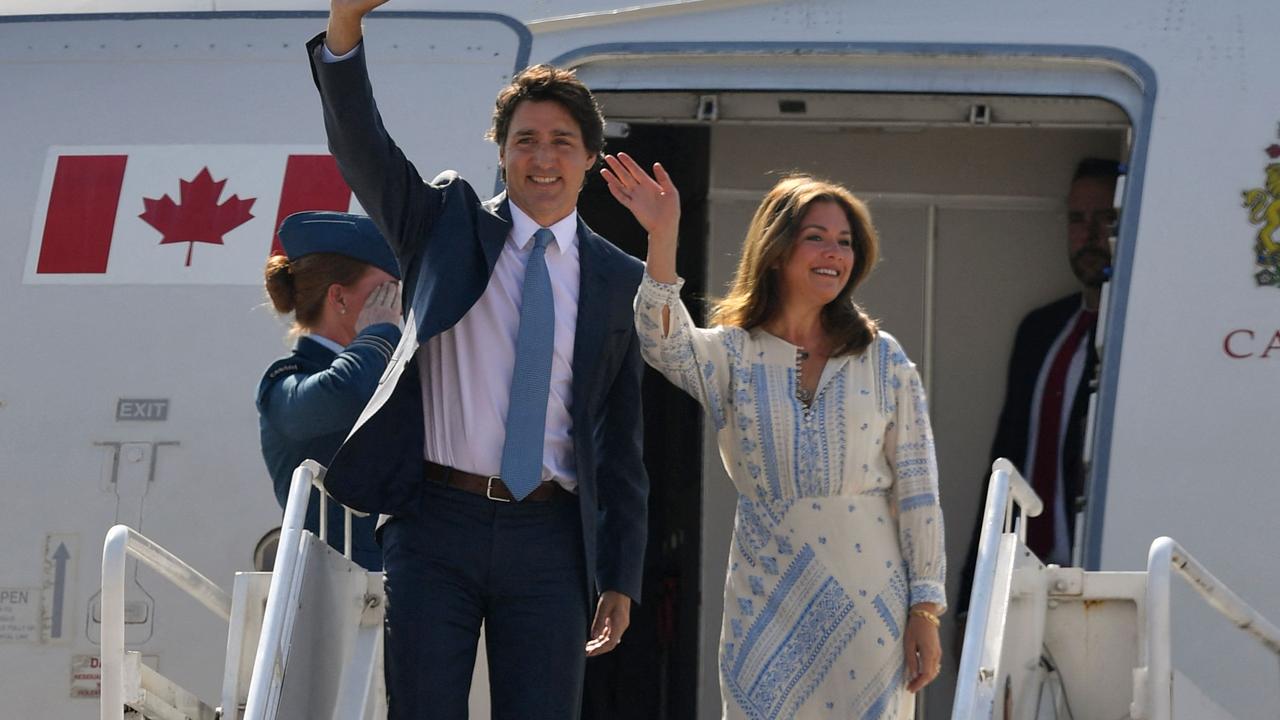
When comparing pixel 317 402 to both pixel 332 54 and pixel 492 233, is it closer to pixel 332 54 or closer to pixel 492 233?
pixel 492 233

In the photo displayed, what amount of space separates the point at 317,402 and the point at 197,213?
1.91m

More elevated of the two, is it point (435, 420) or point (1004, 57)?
point (1004, 57)

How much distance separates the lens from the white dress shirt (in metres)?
3.13

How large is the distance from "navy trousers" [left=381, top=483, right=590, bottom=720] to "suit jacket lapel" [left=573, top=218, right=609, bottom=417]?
0.86 feet

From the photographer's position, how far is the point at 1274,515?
466 centimetres

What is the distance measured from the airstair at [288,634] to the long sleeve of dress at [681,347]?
2.51 ft

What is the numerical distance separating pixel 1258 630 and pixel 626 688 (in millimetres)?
3095

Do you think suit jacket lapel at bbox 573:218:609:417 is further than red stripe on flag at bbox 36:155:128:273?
No

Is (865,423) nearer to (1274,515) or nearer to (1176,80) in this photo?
(1274,515)

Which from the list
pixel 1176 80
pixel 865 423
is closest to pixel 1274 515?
pixel 1176 80

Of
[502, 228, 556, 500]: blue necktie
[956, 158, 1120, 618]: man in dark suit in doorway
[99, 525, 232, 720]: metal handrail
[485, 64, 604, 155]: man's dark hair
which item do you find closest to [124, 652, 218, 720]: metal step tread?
[99, 525, 232, 720]: metal handrail

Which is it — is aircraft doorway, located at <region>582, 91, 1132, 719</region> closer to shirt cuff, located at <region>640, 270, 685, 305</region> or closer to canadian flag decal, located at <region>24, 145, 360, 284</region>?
canadian flag decal, located at <region>24, 145, 360, 284</region>

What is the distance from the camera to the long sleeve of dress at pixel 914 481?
3365 millimetres

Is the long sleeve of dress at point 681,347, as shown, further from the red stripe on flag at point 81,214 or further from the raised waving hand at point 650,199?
the red stripe on flag at point 81,214
